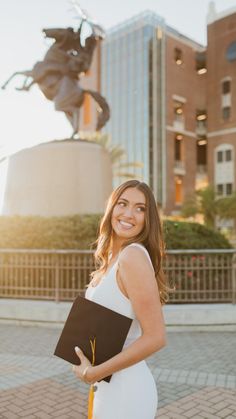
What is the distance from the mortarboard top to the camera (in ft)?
5.41

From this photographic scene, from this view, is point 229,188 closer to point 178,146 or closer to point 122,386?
point 178,146

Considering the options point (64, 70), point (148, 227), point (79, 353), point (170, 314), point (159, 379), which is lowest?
point (159, 379)

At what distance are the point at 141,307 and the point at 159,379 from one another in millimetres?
3786

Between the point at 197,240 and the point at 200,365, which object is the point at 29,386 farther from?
the point at 197,240

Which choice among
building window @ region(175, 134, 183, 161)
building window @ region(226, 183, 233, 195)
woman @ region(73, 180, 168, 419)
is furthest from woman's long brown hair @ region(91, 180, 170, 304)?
building window @ region(175, 134, 183, 161)

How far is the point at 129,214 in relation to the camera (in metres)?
1.80

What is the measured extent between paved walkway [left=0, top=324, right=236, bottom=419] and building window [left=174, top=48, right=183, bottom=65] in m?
44.9

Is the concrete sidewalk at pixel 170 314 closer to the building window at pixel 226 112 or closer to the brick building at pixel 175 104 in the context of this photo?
the brick building at pixel 175 104

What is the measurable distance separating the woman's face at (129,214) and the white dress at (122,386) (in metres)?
0.15

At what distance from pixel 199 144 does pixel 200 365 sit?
4673cm

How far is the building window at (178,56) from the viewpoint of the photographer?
47.5m

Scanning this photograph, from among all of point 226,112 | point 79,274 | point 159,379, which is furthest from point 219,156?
point 159,379

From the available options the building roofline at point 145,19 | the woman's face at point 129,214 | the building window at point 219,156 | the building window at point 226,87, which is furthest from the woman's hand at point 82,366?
the building roofline at point 145,19

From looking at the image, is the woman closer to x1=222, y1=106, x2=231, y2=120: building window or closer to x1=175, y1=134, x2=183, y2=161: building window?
x1=222, y1=106, x2=231, y2=120: building window
